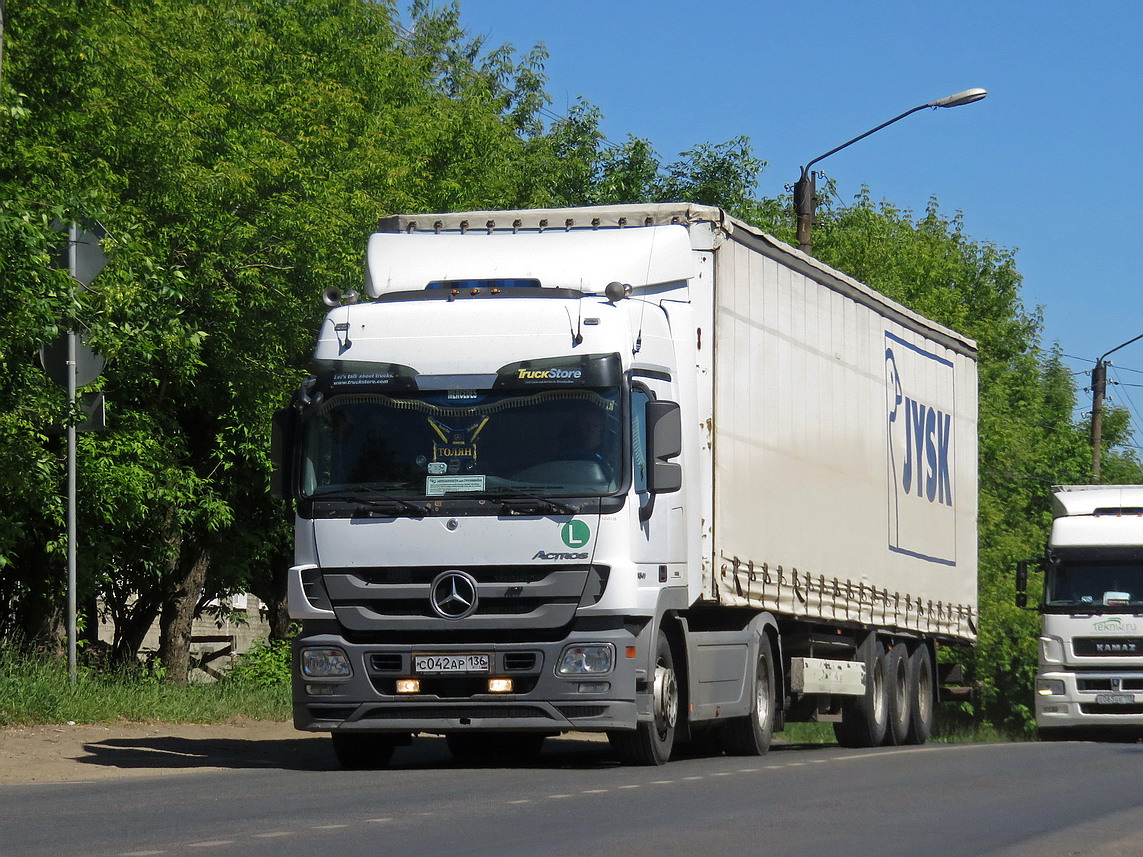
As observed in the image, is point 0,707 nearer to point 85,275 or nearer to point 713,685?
Result: point 85,275

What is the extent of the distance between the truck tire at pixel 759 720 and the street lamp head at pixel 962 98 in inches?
444

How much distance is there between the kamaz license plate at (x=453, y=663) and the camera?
1378cm

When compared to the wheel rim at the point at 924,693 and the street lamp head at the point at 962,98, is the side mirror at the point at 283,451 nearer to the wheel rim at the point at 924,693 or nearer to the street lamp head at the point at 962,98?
the wheel rim at the point at 924,693

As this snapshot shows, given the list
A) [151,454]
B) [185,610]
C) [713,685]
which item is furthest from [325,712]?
[185,610]

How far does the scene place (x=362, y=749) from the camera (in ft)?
50.0

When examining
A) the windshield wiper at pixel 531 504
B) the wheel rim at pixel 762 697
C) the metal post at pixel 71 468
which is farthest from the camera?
the metal post at pixel 71 468

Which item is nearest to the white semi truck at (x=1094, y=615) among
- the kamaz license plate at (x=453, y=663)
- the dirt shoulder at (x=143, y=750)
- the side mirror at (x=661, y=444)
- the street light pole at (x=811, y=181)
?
the street light pole at (x=811, y=181)

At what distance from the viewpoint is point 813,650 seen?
18.2 metres

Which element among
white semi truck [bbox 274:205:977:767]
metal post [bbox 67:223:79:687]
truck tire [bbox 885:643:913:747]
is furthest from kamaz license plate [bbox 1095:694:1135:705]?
metal post [bbox 67:223:79:687]

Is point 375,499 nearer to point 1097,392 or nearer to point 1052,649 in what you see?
point 1052,649

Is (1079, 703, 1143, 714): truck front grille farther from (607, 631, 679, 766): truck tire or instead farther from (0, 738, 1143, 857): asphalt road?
(607, 631, 679, 766): truck tire

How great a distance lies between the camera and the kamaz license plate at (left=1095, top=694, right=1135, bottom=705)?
28.6 metres

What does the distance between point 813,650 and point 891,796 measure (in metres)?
5.78

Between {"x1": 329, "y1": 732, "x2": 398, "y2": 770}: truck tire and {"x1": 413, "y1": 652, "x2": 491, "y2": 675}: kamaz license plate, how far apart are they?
1364 mm
